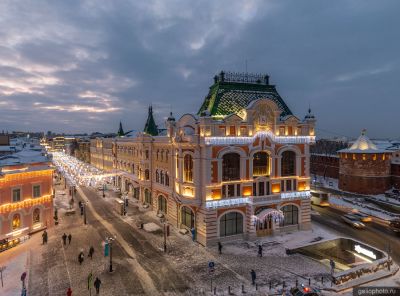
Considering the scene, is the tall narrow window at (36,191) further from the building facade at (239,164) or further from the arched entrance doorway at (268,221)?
the arched entrance doorway at (268,221)

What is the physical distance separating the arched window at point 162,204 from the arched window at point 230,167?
43.5ft

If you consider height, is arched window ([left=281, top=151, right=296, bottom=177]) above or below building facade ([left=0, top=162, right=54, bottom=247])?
above

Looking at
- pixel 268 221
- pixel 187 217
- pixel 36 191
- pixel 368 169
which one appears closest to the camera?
pixel 268 221

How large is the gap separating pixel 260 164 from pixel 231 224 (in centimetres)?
747

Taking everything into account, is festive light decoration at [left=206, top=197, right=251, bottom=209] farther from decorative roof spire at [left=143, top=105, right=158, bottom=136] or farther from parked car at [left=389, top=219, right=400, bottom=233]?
decorative roof spire at [left=143, top=105, right=158, bottom=136]

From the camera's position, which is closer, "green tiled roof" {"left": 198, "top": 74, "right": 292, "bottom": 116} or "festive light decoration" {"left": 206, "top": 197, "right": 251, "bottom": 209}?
"festive light decoration" {"left": 206, "top": 197, "right": 251, "bottom": 209}

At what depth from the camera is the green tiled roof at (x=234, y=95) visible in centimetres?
3438

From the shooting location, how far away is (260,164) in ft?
109

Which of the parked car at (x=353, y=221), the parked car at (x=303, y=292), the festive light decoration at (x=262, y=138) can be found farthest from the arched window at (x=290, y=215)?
the parked car at (x=303, y=292)

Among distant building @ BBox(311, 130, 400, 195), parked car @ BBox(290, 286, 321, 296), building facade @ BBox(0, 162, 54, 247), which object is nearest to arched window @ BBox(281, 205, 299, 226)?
parked car @ BBox(290, 286, 321, 296)

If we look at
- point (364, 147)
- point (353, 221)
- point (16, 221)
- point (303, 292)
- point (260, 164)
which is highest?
point (364, 147)

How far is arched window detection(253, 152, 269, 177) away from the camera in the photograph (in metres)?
33.0

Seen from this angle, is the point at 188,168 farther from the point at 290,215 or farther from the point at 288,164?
the point at 290,215

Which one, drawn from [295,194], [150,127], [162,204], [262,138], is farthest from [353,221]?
[150,127]
